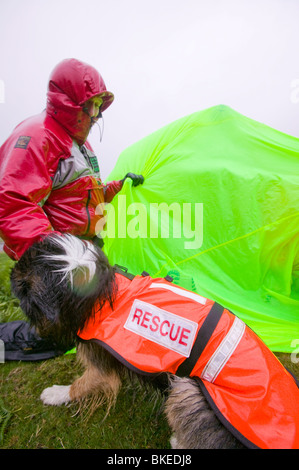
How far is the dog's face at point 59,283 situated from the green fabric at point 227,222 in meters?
1.24

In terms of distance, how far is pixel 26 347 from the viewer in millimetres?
2107

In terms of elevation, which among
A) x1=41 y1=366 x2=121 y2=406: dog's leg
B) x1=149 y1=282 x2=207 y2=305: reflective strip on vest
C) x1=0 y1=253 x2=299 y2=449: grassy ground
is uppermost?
x1=149 y1=282 x2=207 y2=305: reflective strip on vest

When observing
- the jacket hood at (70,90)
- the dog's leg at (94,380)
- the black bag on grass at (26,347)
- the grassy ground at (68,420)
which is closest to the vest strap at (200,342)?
the dog's leg at (94,380)

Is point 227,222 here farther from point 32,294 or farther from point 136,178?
point 32,294

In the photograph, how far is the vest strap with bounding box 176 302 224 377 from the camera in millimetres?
1157

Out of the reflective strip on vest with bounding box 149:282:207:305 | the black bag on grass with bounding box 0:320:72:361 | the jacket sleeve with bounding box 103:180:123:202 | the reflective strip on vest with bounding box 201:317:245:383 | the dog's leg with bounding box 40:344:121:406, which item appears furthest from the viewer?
the jacket sleeve with bounding box 103:180:123:202

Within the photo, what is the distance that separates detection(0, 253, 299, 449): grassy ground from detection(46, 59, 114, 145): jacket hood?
2222mm

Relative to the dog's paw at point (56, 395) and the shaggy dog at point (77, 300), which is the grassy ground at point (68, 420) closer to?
the dog's paw at point (56, 395)

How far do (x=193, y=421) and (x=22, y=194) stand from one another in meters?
1.67

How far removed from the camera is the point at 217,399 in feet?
3.54

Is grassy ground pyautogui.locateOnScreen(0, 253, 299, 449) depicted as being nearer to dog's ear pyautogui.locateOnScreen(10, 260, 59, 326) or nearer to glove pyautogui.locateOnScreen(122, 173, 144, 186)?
dog's ear pyautogui.locateOnScreen(10, 260, 59, 326)

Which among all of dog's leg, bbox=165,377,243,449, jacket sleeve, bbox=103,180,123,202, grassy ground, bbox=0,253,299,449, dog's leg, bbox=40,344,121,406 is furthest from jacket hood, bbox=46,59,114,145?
grassy ground, bbox=0,253,299,449

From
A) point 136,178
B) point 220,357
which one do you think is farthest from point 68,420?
point 136,178

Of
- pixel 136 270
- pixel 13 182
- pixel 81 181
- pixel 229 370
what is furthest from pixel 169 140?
pixel 229 370
